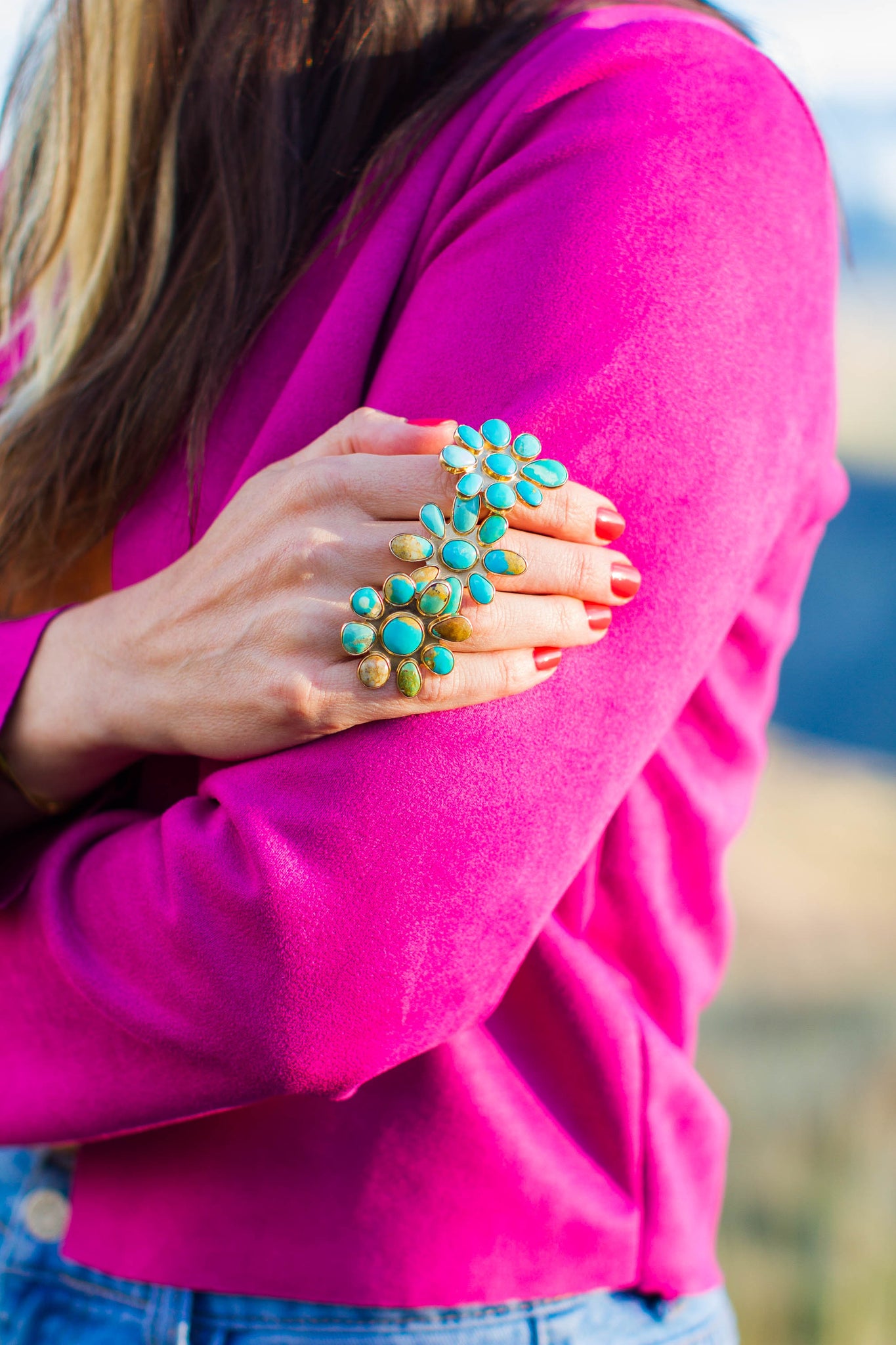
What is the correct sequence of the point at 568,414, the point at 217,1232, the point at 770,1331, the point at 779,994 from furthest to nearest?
the point at 779,994 → the point at 770,1331 → the point at 217,1232 → the point at 568,414

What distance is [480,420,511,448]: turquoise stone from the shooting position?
794 millimetres

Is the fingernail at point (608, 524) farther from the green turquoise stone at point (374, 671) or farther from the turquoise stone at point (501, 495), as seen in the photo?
the green turquoise stone at point (374, 671)

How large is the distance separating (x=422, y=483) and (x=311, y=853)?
31 centimetres

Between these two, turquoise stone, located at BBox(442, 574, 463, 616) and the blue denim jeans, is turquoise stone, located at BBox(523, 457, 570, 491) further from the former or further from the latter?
the blue denim jeans

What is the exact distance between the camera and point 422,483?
2.69ft

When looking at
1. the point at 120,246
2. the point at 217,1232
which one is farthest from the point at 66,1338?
the point at 120,246

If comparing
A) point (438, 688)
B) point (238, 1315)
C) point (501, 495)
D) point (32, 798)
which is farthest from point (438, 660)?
point (238, 1315)

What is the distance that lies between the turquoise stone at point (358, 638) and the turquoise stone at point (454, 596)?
0.06m

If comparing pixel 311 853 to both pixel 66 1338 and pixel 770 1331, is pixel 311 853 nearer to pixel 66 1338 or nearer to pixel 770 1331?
pixel 66 1338

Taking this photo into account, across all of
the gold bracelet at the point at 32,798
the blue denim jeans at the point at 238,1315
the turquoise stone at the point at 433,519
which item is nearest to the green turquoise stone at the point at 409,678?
the turquoise stone at the point at 433,519

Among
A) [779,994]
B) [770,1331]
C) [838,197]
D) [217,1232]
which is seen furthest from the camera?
[779,994]

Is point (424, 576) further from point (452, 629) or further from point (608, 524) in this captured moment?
point (608, 524)

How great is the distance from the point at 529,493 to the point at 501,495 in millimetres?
24

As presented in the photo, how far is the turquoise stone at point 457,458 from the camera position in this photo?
0.78 metres
